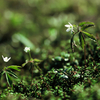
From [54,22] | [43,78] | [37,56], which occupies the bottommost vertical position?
[43,78]

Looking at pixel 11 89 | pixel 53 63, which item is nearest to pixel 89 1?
pixel 53 63

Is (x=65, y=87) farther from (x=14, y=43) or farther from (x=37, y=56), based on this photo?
(x=14, y=43)

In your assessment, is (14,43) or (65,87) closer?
(65,87)

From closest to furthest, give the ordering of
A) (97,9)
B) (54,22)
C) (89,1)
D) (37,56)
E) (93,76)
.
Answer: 1. (93,76)
2. (37,56)
3. (54,22)
4. (97,9)
5. (89,1)

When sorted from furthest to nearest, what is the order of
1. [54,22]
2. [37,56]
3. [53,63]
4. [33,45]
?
[54,22]
[33,45]
[37,56]
[53,63]

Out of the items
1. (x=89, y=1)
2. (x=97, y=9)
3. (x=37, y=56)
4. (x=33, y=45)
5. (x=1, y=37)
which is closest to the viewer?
(x=37, y=56)

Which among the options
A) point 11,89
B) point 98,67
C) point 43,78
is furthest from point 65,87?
point 11,89

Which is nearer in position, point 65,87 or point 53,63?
point 65,87

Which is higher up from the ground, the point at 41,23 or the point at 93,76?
the point at 41,23

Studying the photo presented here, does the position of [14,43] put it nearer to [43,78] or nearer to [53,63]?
[53,63]
